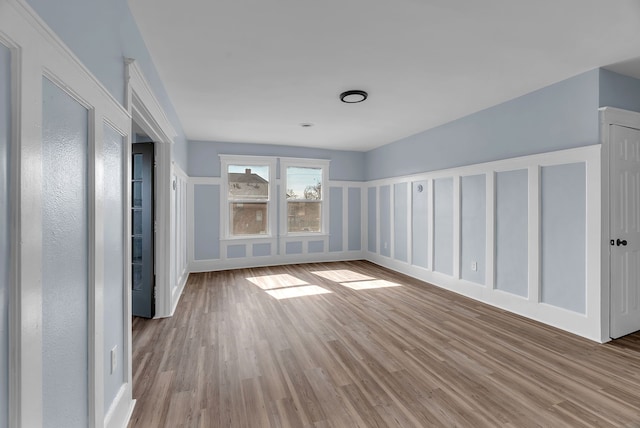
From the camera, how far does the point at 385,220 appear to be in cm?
626

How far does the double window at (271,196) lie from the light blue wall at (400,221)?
162 cm

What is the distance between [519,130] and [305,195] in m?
4.18

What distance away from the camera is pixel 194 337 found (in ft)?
9.58

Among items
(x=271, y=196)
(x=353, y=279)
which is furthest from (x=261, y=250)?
(x=353, y=279)

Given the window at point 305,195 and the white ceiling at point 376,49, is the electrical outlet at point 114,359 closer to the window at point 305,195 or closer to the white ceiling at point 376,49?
the white ceiling at point 376,49

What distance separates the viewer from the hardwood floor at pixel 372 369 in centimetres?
183

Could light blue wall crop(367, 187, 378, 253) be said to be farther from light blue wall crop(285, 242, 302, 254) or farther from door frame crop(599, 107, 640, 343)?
door frame crop(599, 107, 640, 343)

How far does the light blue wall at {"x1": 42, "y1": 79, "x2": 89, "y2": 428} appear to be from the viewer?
972 millimetres

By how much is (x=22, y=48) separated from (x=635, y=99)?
15.4 feet

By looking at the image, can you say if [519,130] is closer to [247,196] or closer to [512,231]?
[512,231]

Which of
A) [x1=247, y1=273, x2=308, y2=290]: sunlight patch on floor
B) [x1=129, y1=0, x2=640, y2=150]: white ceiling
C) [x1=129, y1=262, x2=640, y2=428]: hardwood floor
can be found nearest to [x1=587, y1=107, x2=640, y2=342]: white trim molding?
[x1=129, y1=262, x2=640, y2=428]: hardwood floor

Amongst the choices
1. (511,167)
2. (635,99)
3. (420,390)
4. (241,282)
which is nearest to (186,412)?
(420,390)

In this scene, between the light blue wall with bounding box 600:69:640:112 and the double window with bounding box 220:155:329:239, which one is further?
the double window with bounding box 220:155:329:239

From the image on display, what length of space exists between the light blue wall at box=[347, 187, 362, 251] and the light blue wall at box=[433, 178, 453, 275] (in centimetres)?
237
